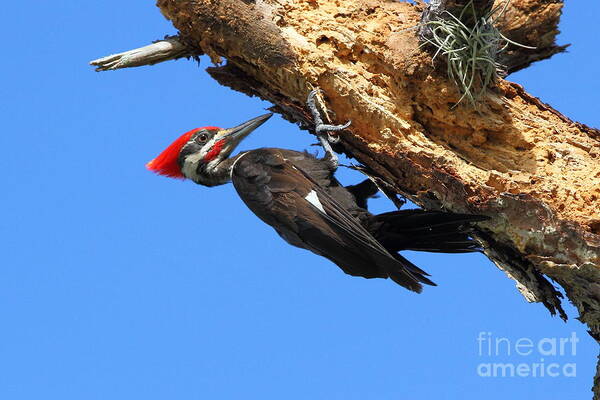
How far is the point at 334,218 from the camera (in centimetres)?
387

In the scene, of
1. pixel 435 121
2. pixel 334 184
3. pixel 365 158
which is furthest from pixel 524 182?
pixel 334 184

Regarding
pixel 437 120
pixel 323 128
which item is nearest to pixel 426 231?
pixel 437 120

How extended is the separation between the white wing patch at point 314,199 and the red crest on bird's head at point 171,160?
100 centimetres

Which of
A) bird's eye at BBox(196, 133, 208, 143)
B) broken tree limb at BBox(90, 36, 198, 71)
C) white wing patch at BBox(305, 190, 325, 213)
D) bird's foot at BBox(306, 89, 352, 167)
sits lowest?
white wing patch at BBox(305, 190, 325, 213)

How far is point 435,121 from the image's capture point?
391 centimetres

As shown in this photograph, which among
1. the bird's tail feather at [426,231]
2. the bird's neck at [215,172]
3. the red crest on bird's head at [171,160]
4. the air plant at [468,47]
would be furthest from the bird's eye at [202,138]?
the air plant at [468,47]

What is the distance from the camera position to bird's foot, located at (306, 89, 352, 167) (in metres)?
3.99

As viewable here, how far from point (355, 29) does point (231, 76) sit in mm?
740

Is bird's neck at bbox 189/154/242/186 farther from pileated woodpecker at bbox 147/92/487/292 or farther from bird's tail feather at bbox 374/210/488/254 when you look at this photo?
bird's tail feather at bbox 374/210/488/254

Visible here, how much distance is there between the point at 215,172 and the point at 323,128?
0.95m

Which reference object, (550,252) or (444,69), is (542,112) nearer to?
(444,69)

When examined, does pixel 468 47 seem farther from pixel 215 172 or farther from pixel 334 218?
pixel 215 172

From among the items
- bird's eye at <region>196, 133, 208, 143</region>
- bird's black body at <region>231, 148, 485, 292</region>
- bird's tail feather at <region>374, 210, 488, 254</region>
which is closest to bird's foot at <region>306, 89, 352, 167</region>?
bird's black body at <region>231, 148, 485, 292</region>

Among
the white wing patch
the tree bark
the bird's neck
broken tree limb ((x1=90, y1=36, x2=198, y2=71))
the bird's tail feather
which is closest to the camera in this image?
the tree bark
